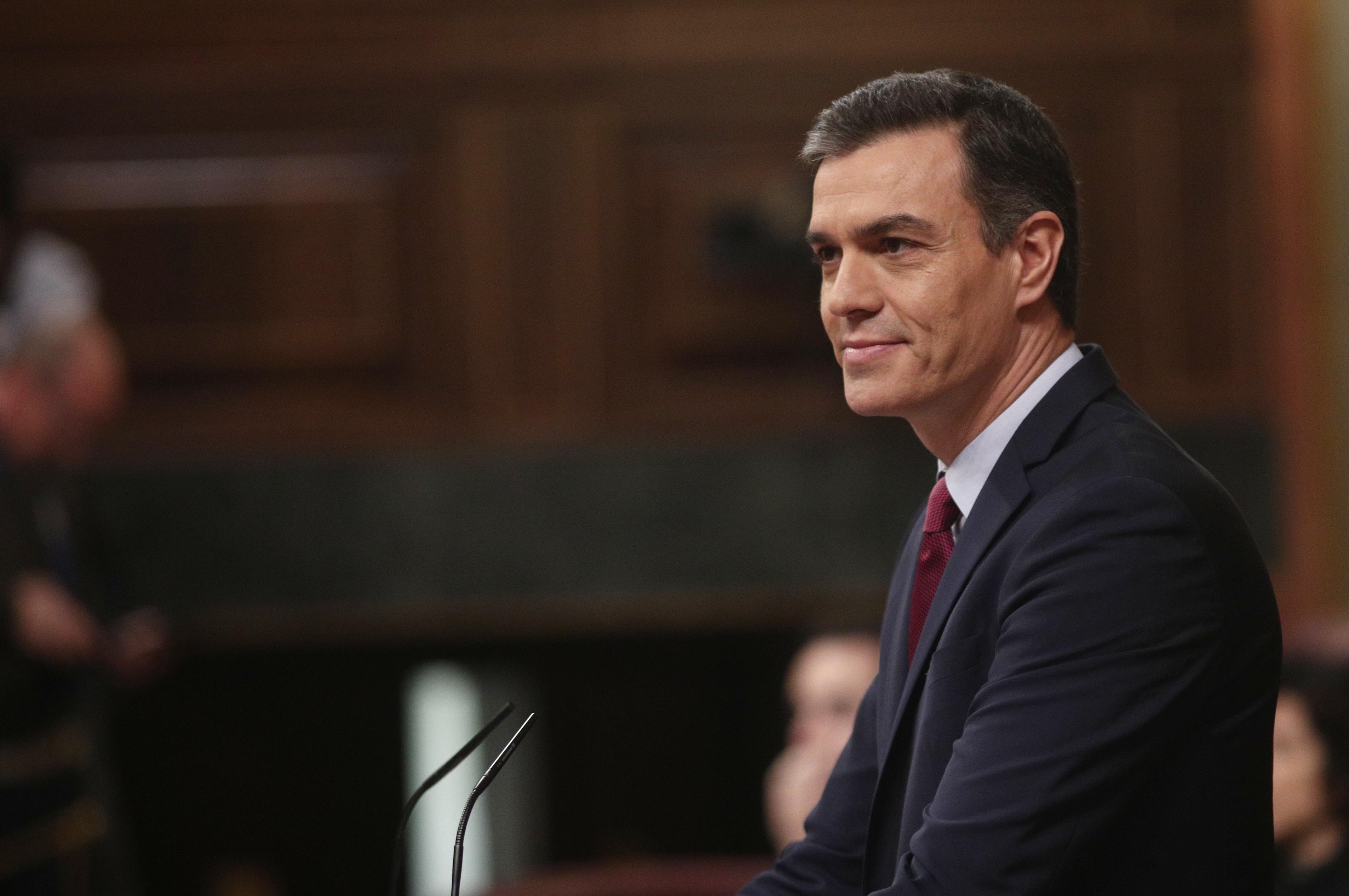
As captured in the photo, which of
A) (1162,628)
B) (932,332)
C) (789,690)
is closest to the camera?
(1162,628)

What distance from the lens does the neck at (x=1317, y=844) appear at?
286 centimetres

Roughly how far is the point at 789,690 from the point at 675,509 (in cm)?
64

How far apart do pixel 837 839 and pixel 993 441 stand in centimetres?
42

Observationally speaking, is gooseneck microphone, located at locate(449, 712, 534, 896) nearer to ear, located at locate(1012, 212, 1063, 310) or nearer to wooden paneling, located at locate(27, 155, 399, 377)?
ear, located at locate(1012, 212, 1063, 310)

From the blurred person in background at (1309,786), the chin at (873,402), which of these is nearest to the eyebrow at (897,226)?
the chin at (873,402)

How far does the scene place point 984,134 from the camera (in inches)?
54.2

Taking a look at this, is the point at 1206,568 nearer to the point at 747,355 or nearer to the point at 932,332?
the point at 932,332

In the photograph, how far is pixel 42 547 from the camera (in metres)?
4.20

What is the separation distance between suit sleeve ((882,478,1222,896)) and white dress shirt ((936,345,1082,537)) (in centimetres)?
19

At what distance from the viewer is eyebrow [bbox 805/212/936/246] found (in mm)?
1369

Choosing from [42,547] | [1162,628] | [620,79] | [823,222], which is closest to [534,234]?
[620,79]

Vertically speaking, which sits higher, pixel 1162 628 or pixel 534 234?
pixel 534 234

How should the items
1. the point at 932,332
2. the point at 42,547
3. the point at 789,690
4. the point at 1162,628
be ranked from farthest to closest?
1. the point at 789,690
2. the point at 42,547
3. the point at 932,332
4. the point at 1162,628

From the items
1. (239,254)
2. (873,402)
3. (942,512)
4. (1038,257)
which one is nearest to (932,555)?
(942,512)
